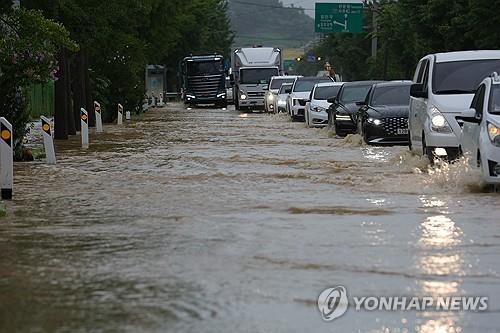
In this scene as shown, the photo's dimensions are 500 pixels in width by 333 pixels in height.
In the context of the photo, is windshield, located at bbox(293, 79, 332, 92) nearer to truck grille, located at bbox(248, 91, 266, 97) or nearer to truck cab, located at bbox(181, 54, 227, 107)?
truck grille, located at bbox(248, 91, 266, 97)

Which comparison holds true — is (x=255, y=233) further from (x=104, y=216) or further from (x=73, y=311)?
(x=73, y=311)

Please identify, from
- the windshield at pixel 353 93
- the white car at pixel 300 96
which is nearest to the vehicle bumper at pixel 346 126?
the windshield at pixel 353 93

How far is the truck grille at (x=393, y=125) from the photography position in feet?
81.6

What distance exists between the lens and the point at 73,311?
7621 mm

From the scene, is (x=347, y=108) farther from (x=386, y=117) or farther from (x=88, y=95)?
(x=88, y=95)

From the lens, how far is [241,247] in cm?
1030

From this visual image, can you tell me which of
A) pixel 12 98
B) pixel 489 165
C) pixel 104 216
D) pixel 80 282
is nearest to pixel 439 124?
pixel 489 165

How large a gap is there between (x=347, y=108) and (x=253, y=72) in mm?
32351

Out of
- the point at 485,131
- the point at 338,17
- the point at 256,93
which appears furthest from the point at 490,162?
the point at 338,17

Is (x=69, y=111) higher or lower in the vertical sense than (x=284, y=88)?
lower

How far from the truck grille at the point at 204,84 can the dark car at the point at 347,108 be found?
125ft

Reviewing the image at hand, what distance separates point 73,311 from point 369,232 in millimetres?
4288

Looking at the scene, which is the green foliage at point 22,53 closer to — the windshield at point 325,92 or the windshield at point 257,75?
the windshield at point 325,92

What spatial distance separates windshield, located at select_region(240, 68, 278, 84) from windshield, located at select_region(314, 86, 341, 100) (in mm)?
23669
